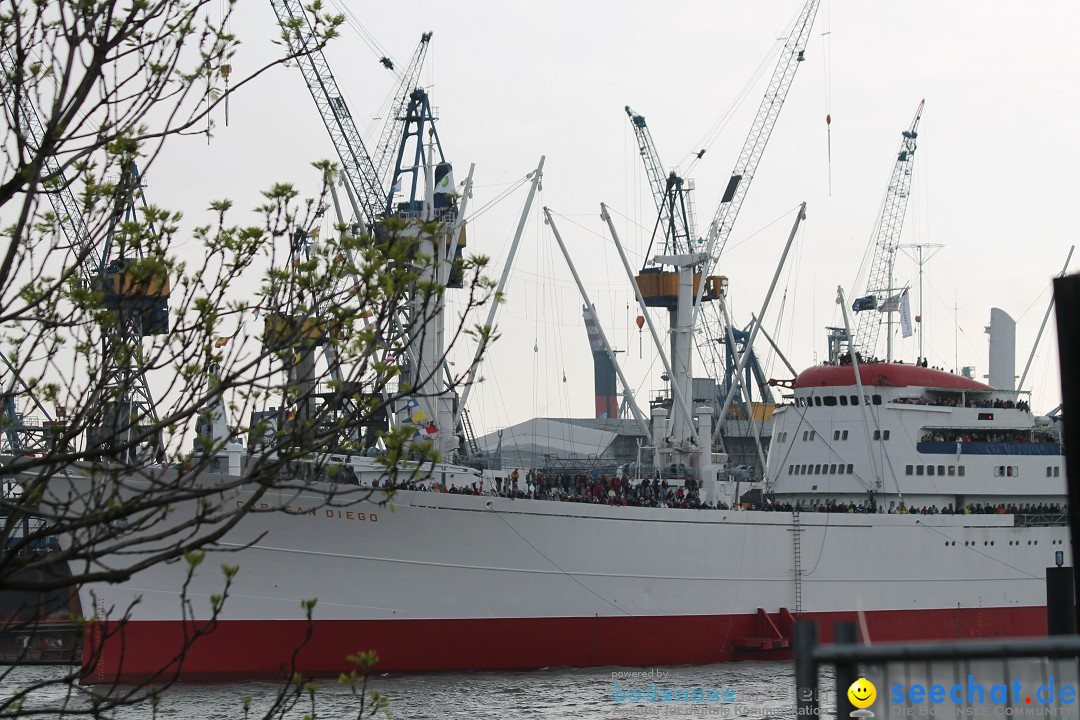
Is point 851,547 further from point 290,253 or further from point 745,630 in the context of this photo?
A: point 290,253

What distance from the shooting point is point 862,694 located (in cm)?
579

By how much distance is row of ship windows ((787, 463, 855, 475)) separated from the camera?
41.4 metres

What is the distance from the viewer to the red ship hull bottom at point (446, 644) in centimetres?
2972

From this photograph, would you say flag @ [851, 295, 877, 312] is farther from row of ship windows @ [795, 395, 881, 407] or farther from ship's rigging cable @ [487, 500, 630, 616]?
ship's rigging cable @ [487, 500, 630, 616]

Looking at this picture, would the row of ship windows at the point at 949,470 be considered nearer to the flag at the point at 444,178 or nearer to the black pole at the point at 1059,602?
the flag at the point at 444,178

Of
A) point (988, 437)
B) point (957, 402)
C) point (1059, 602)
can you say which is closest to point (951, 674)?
point (1059, 602)

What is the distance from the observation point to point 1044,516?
1638 inches

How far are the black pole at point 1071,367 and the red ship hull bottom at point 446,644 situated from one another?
74.3ft

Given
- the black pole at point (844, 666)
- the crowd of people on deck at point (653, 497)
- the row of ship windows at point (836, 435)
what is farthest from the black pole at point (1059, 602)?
the row of ship windows at point (836, 435)

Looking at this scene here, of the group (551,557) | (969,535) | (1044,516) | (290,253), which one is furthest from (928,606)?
(290,253)

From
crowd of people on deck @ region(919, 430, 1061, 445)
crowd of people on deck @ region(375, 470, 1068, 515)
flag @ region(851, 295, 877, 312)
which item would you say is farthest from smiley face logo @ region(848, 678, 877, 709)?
flag @ region(851, 295, 877, 312)

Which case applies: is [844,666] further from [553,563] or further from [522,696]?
[553,563]

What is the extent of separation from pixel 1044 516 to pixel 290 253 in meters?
37.9

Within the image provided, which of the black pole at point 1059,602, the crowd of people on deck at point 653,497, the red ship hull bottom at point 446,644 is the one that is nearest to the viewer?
the black pole at point 1059,602
